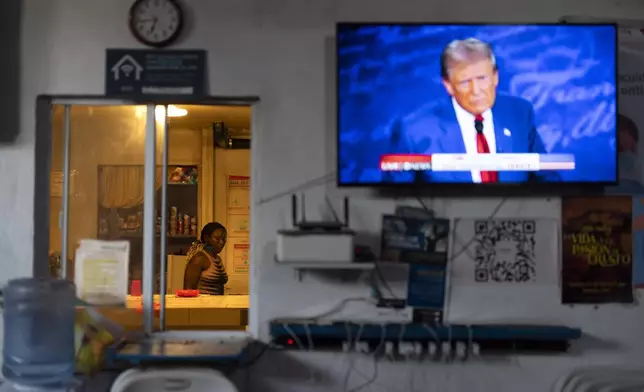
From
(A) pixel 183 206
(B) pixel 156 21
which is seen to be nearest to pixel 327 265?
(B) pixel 156 21

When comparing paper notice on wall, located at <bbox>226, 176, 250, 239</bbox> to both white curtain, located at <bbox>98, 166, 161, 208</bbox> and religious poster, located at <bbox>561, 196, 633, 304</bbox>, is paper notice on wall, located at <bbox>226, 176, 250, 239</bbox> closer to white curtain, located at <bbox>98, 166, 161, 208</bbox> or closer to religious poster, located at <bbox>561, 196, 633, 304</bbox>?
white curtain, located at <bbox>98, 166, 161, 208</bbox>

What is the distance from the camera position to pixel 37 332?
2645mm

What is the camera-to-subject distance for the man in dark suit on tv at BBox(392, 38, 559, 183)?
2.62 m

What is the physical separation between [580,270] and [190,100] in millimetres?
1787

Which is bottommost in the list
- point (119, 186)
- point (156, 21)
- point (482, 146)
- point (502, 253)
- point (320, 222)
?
point (502, 253)

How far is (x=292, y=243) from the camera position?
8.29 feet

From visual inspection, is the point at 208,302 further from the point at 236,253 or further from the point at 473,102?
the point at 473,102

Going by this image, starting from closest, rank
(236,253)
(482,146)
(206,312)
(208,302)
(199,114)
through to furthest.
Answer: (482,146), (206,312), (208,302), (199,114), (236,253)

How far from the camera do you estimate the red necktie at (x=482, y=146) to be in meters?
2.62

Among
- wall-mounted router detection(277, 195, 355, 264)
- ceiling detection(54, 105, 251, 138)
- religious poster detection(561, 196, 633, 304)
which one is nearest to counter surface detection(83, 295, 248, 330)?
wall-mounted router detection(277, 195, 355, 264)

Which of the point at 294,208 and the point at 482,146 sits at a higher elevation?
the point at 482,146

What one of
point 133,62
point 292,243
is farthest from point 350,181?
point 133,62

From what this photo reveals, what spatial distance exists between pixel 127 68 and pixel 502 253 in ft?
5.74

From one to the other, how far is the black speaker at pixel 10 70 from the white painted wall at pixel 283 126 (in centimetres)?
4
